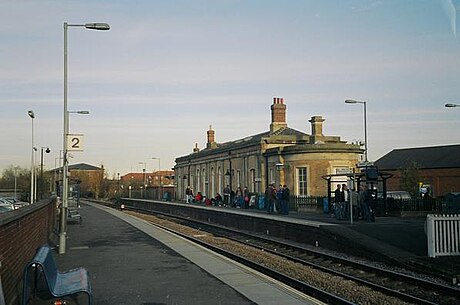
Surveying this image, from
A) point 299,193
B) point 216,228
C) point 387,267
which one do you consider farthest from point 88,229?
point 299,193

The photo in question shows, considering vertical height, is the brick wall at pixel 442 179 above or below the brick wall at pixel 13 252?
above

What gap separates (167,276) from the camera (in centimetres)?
1210

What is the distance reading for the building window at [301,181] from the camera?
151 ft

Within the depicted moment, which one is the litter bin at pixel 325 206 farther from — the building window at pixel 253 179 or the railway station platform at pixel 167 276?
the building window at pixel 253 179

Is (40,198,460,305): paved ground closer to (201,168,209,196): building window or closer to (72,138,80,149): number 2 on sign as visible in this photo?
(72,138,80,149): number 2 on sign

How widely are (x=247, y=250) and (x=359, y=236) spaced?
412 centimetres

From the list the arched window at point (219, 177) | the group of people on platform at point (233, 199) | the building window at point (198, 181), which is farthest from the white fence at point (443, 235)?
the building window at point (198, 181)

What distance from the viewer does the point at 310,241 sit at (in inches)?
826

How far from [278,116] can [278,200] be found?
80.9ft

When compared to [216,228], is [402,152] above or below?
above

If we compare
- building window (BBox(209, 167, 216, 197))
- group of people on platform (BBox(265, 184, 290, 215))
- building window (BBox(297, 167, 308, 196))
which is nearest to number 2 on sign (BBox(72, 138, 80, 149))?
group of people on platform (BBox(265, 184, 290, 215))

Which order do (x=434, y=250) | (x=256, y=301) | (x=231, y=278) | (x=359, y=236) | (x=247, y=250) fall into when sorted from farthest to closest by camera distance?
1. (x=247, y=250)
2. (x=359, y=236)
3. (x=434, y=250)
4. (x=231, y=278)
5. (x=256, y=301)

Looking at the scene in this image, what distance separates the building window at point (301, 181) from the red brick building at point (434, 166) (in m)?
17.2

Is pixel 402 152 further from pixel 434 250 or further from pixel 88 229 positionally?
pixel 434 250
